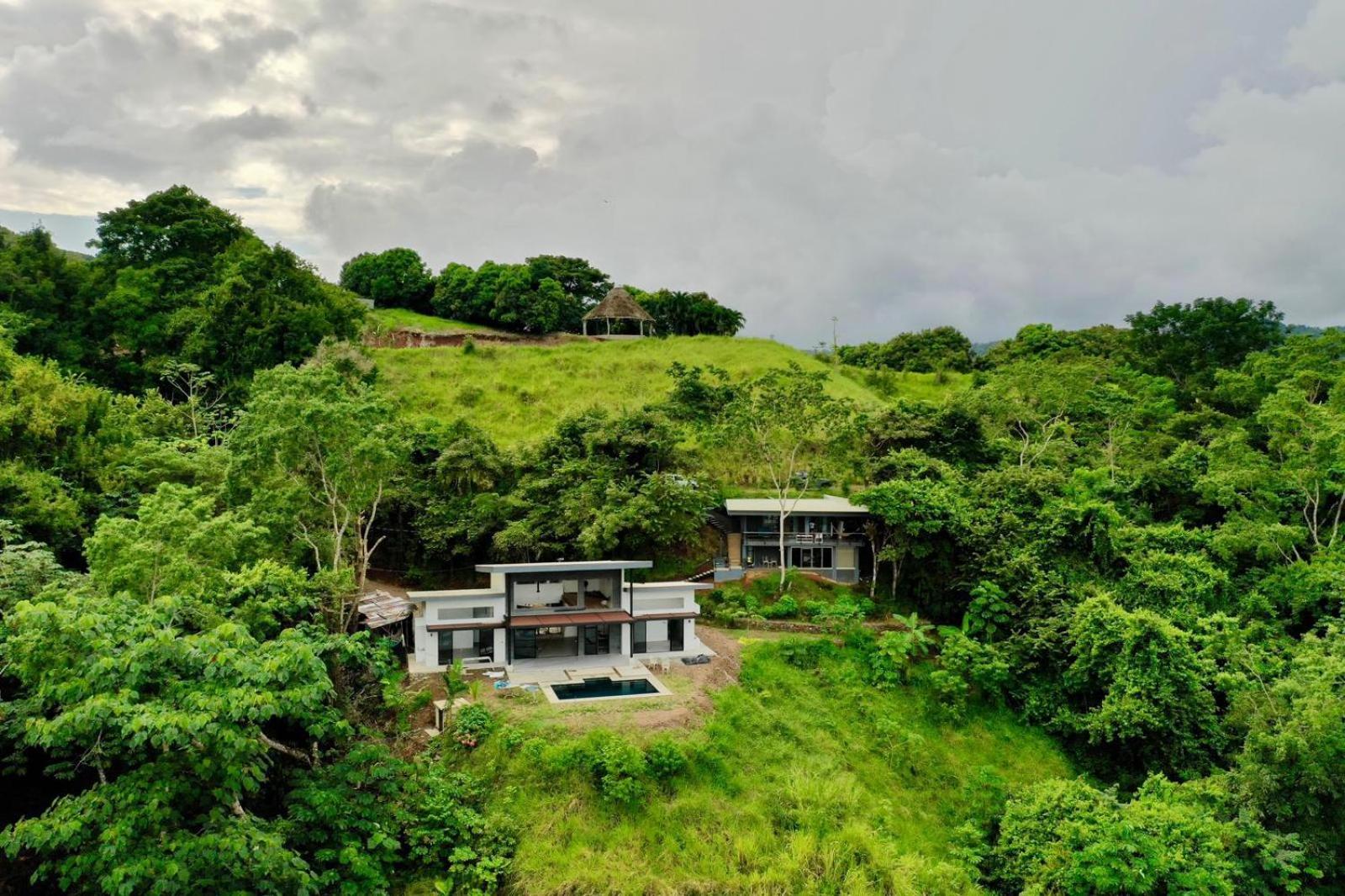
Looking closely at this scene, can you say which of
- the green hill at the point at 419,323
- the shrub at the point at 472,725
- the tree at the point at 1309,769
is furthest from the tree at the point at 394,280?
the tree at the point at 1309,769

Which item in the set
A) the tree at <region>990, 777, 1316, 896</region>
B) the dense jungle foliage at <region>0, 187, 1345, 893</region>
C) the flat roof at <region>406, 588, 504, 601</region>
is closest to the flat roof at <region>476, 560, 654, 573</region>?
the flat roof at <region>406, 588, 504, 601</region>

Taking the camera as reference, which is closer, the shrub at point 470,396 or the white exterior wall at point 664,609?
the white exterior wall at point 664,609

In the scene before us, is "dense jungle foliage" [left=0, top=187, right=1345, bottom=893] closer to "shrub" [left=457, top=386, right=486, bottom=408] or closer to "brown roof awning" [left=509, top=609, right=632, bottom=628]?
"brown roof awning" [left=509, top=609, right=632, bottom=628]

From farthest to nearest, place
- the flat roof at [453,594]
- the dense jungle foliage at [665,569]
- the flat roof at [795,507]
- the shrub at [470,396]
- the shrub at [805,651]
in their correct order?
the shrub at [470,396] → the flat roof at [795,507] → the shrub at [805,651] → the flat roof at [453,594] → the dense jungle foliage at [665,569]

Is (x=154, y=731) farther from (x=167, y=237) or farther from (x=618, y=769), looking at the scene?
(x=167, y=237)

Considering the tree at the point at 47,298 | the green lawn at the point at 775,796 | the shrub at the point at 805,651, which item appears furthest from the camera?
the tree at the point at 47,298

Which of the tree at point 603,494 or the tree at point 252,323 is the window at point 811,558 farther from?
the tree at point 252,323

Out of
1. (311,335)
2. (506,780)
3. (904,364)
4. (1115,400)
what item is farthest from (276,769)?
(904,364)
